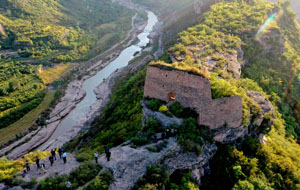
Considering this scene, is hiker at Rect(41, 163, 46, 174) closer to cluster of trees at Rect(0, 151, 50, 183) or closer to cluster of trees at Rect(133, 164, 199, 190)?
cluster of trees at Rect(0, 151, 50, 183)

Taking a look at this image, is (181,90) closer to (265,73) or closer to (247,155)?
(247,155)

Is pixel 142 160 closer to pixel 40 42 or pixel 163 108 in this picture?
pixel 163 108

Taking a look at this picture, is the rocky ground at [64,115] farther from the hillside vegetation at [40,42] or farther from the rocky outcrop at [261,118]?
the rocky outcrop at [261,118]

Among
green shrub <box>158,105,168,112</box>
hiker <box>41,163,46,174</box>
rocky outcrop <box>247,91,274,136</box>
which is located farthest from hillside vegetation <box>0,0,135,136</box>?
rocky outcrop <box>247,91,274,136</box>

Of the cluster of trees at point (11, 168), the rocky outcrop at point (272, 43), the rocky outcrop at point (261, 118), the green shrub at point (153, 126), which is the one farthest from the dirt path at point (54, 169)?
the rocky outcrop at point (272, 43)

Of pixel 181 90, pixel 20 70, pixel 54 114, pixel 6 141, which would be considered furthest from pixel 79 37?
pixel 181 90
